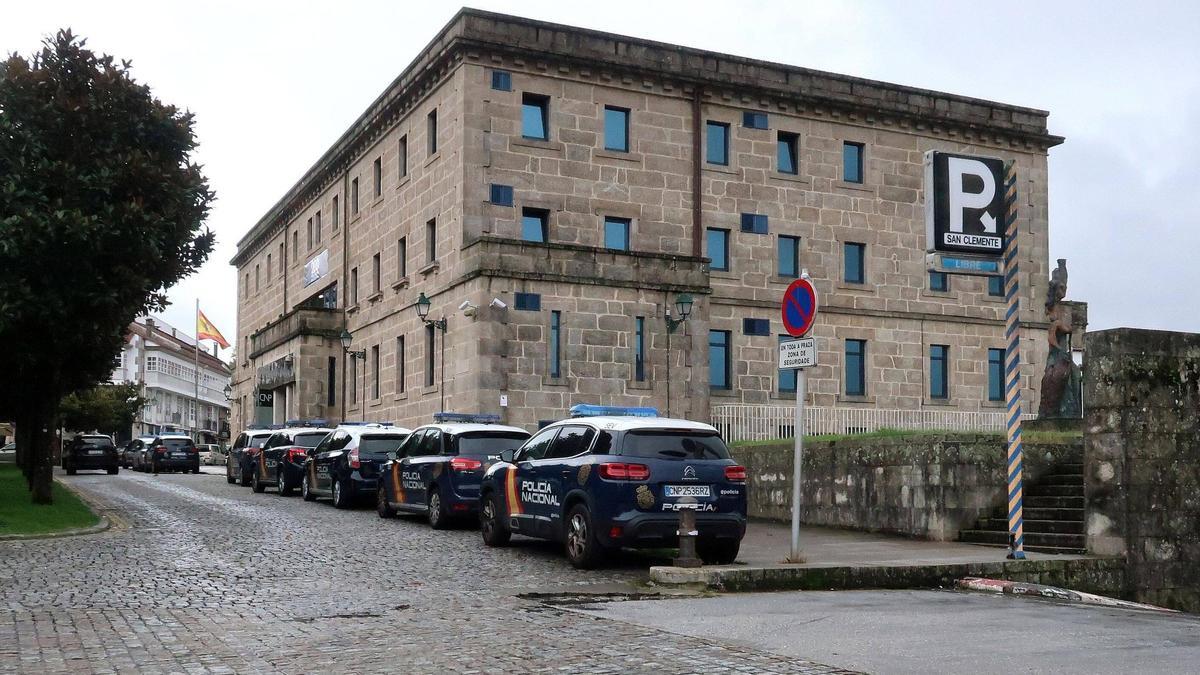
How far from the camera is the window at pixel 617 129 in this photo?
37.9 meters

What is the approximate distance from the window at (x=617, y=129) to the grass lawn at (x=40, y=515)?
18.2 m

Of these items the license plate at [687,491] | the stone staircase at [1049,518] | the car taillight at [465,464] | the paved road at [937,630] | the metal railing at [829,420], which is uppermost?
the metal railing at [829,420]

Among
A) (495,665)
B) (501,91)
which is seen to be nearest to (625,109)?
(501,91)

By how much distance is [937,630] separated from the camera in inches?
401

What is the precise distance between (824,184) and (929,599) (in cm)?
2961

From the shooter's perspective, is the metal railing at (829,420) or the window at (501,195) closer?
the metal railing at (829,420)

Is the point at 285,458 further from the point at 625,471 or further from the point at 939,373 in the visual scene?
the point at 939,373

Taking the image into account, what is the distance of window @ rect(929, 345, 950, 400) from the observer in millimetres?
42031

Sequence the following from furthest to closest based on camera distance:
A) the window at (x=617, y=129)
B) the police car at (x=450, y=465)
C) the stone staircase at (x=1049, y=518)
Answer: the window at (x=617, y=129)
the police car at (x=450, y=465)
the stone staircase at (x=1049, y=518)

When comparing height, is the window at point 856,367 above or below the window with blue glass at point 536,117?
below

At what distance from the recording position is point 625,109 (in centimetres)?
3800

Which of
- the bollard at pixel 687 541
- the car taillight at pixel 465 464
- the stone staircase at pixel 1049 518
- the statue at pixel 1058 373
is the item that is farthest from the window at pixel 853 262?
the bollard at pixel 687 541

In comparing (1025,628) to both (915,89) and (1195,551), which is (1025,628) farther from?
(915,89)

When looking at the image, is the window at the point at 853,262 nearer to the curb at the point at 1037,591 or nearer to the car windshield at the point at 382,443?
the car windshield at the point at 382,443
